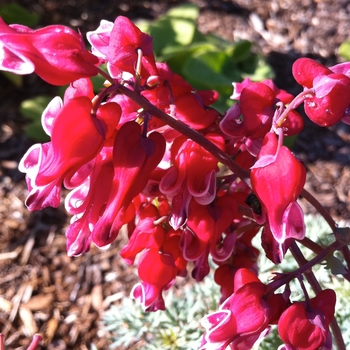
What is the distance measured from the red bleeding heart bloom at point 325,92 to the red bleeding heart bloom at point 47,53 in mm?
330

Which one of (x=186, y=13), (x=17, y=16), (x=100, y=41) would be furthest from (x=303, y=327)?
(x=17, y=16)

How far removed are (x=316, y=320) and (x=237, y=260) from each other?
0.84 ft

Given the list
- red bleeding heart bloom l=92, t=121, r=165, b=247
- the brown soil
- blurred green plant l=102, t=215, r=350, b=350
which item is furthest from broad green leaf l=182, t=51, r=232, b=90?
red bleeding heart bloom l=92, t=121, r=165, b=247

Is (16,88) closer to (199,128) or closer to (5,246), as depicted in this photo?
(5,246)

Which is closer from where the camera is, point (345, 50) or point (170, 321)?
point (170, 321)

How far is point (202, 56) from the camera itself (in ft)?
8.04

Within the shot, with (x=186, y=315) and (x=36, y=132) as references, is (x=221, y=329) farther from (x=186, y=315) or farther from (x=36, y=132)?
(x=36, y=132)

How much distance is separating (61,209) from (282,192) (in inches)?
69.4

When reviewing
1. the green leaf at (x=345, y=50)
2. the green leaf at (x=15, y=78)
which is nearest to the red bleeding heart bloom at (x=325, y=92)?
the green leaf at (x=345, y=50)

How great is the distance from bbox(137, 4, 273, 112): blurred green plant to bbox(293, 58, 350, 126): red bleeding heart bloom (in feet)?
4.99

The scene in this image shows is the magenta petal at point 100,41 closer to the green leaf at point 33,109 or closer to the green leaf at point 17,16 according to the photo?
the green leaf at point 33,109

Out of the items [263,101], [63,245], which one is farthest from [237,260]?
[63,245]

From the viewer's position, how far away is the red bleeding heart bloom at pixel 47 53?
2.19 feet

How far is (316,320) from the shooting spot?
83cm
